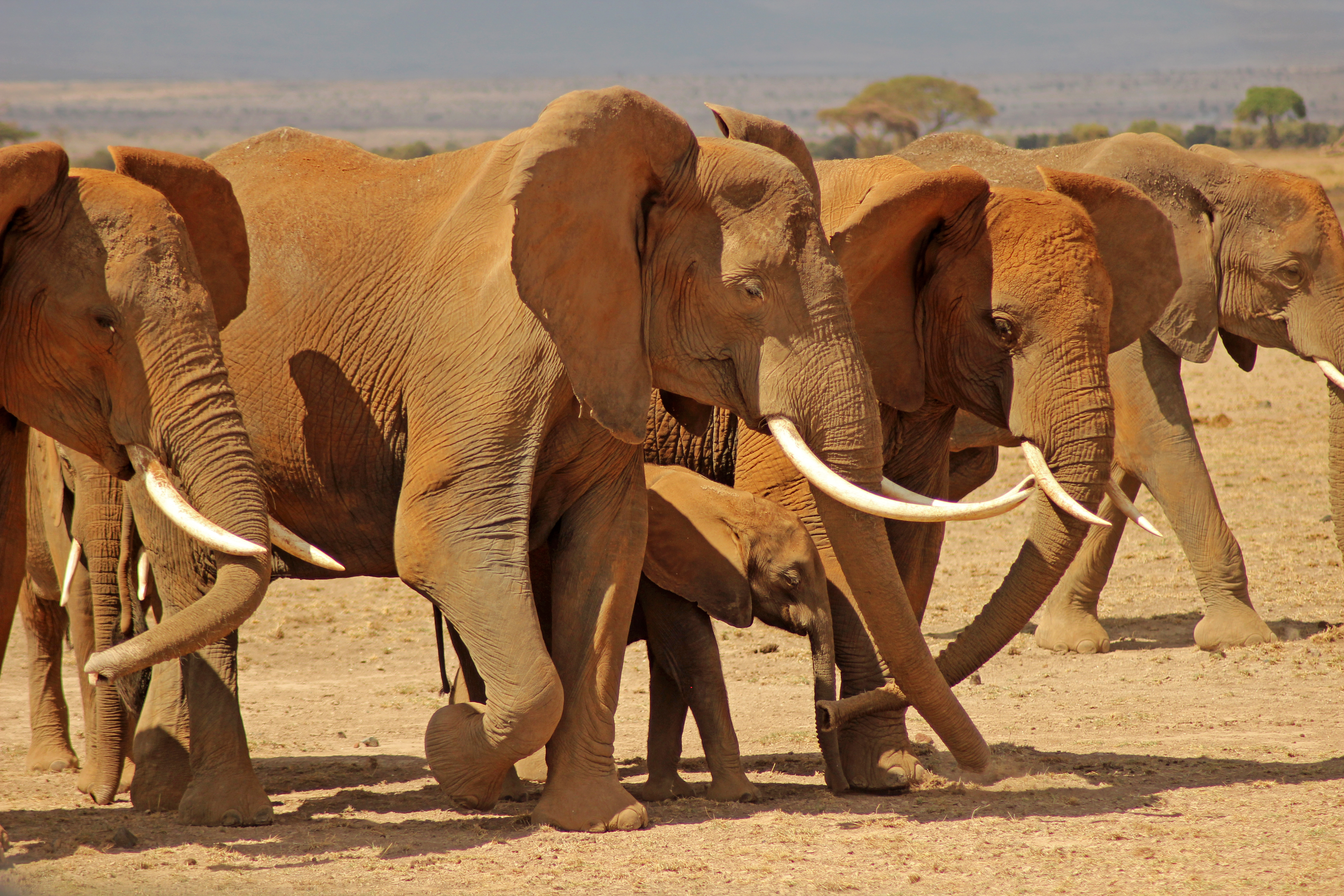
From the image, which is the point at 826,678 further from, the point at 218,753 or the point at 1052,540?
the point at 218,753

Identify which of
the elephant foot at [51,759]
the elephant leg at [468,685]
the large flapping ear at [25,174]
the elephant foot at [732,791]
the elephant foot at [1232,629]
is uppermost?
the large flapping ear at [25,174]

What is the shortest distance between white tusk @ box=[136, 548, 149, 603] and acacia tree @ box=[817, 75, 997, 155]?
6264cm

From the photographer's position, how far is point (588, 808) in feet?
17.1

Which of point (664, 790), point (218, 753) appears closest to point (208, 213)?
point (218, 753)

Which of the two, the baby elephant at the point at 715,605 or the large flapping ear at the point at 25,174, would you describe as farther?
the baby elephant at the point at 715,605

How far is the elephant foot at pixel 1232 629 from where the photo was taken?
8828 mm

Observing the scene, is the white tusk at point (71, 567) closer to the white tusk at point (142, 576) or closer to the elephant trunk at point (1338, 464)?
the white tusk at point (142, 576)

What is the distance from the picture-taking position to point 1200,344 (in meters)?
9.04

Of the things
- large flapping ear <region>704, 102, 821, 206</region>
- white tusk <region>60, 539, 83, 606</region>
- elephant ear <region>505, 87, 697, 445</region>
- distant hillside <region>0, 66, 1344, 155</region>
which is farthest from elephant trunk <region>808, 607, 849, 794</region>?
distant hillside <region>0, 66, 1344, 155</region>

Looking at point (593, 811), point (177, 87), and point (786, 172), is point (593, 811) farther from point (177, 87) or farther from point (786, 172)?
point (177, 87)

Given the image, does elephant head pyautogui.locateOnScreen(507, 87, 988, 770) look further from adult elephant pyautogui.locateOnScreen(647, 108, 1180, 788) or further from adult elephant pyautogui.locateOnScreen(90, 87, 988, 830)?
adult elephant pyautogui.locateOnScreen(647, 108, 1180, 788)

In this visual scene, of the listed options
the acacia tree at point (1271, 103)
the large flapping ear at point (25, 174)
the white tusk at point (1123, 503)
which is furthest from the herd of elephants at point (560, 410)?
the acacia tree at point (1271, 103)

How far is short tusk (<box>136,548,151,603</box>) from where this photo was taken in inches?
228

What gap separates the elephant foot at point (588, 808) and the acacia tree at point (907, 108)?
208 ft
